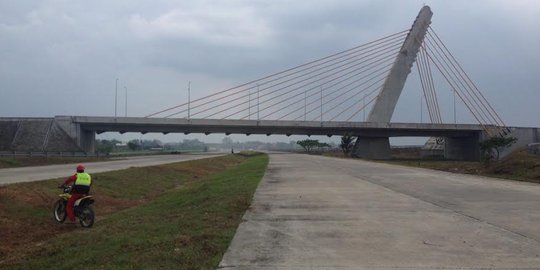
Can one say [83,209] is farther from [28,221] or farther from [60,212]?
[28,221]

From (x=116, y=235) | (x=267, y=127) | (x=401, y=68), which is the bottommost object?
(x=116, y=235)

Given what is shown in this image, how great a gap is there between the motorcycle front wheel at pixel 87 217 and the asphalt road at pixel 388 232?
12.7 ft

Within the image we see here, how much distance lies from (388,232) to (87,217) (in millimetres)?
7442

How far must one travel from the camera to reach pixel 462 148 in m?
96.6

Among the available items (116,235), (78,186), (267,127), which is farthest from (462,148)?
(116,235)

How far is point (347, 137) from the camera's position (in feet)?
319

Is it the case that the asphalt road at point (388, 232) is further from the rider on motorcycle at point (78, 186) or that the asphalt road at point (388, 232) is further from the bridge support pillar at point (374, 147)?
the bridge support pillar at point (374, 147)

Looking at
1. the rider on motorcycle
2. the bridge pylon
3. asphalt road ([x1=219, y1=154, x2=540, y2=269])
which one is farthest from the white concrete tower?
the rider on motorcycle

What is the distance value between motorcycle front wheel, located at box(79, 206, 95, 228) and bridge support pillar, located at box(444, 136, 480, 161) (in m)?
82.9

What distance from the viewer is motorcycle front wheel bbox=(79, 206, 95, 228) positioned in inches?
551

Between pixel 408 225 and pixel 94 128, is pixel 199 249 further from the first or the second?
pixel 94 128

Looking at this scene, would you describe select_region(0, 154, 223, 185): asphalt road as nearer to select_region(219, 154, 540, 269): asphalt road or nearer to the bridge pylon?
select_region(219, 154, 540, 269): asphalt road

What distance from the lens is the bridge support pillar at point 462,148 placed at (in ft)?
302

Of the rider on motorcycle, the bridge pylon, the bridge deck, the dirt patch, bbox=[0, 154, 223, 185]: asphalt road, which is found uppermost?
the bridge pylon
